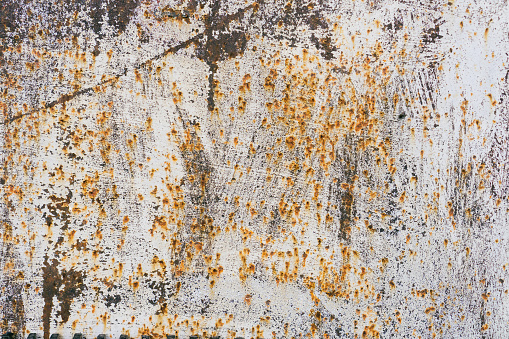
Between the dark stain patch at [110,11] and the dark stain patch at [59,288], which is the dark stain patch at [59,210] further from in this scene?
the dark stain patch at [110,11]

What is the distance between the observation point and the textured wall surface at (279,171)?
3.96ft

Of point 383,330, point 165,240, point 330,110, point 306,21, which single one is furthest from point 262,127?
point 383,330

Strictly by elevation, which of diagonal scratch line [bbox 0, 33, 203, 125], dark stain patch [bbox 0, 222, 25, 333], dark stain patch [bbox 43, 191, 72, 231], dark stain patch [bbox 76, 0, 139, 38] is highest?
dark stain patch [bbox 76, 0, 139, 38]

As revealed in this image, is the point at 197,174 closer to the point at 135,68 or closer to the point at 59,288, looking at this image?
the point at 135,68

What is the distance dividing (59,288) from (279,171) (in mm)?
927

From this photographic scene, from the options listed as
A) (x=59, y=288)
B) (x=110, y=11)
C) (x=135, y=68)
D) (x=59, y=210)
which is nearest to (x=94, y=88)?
(x=135, y=68)

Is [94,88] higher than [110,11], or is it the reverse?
[110,11]

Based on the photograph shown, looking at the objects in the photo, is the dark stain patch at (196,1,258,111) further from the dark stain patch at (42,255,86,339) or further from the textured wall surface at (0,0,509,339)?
the dark stain patch at (42,255,86,339)

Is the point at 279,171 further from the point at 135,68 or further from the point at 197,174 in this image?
the point at 135,68

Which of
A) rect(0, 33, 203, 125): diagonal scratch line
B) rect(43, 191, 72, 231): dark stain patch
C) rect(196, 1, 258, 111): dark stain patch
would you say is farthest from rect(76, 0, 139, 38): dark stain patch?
rect(43, 191, 72, 231): dark stain patch

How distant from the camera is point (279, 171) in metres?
1.23

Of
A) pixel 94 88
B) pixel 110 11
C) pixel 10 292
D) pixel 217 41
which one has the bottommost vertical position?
pixel 10 292

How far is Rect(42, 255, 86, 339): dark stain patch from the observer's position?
1.20 m

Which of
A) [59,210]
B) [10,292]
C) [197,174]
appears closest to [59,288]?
[10,292]
